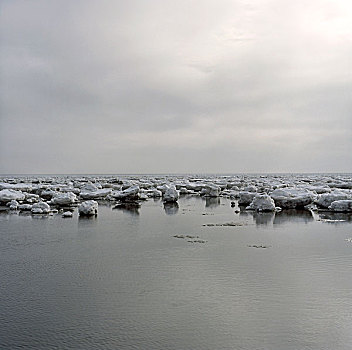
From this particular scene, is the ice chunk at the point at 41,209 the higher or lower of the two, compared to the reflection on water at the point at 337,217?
lower

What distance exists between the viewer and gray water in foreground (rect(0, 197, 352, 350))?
11.6 feet

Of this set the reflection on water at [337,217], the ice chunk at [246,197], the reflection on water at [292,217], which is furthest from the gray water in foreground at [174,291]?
the ice chunk at [246,197]

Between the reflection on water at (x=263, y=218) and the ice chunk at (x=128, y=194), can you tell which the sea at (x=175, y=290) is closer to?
the reflection on water at (x=263, y=218)

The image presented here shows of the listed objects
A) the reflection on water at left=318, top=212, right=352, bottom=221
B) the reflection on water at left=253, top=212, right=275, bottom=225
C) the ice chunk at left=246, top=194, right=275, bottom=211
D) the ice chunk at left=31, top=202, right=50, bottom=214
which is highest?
the ice chunk at left=246, top=194, right=275, bottom=211

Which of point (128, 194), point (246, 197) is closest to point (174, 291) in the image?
point (246, 197)

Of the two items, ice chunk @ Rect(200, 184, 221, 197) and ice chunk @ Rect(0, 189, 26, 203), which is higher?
ice chunk @ Rect(200, 184, 221, 197)

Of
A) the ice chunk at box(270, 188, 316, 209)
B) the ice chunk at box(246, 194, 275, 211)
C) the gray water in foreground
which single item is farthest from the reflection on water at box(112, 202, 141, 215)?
the ice chunk at box(270, 188, 316, 209)

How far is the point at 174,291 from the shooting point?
4.80 metres

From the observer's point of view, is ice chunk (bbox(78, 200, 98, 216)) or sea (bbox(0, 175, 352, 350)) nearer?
sea (bbox(0, 175, 352, 350))

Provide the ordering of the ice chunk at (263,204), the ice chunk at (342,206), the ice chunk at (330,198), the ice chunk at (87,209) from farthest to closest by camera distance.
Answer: the ice chunk at (330,198)
the ice chunk at (263,204)
the ice chunk at (342,206)
the ice chunk at (87,209)

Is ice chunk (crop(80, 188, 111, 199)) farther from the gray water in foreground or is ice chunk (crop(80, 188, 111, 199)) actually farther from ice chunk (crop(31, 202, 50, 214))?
the gray water in foreground

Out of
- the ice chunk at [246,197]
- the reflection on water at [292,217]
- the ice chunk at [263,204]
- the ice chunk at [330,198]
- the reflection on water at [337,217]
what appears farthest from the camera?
the ice chunk at [246,197]

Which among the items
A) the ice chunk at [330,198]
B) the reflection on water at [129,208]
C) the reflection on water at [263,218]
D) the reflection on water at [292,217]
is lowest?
the reflection on water at [129,208]

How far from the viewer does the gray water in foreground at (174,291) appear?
354 centimetres
